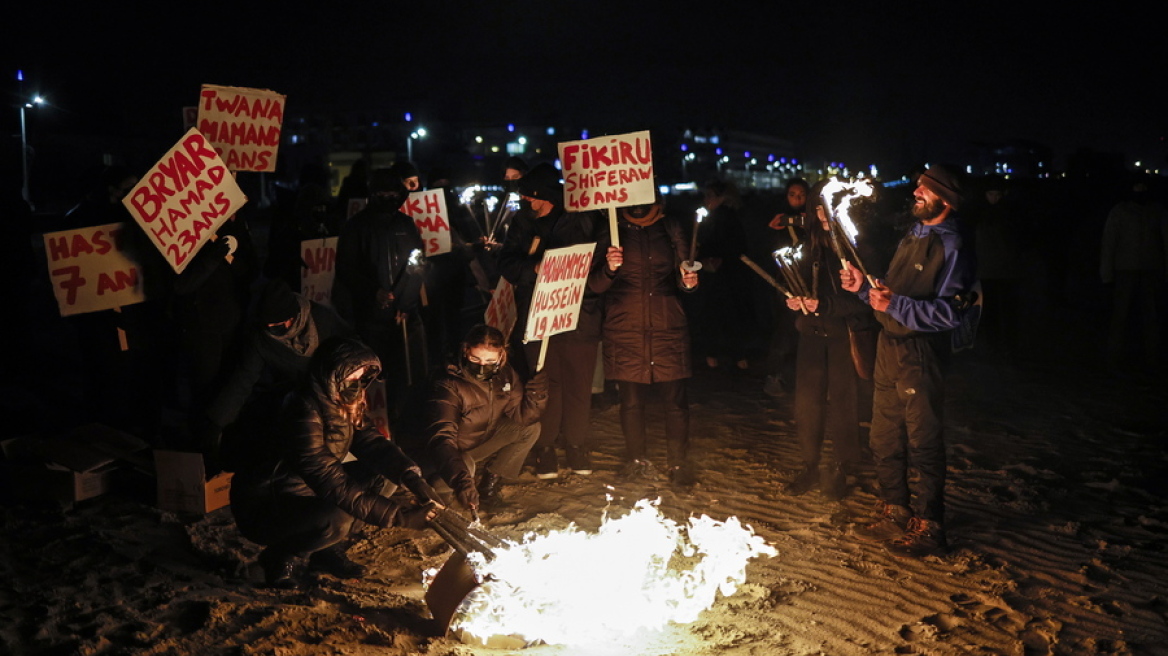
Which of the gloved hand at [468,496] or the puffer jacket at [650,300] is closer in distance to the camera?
the gloved hand at [468,496]

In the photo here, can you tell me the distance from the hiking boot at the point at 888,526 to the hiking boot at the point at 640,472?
160 centimetres

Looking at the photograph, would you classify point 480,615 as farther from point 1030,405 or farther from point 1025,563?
point 1030,405

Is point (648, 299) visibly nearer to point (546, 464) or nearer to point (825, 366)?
point (825, 366)

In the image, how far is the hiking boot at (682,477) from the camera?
679cm

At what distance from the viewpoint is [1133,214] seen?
1071cm

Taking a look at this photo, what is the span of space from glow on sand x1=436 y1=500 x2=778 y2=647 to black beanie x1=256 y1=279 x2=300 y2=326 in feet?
6.73

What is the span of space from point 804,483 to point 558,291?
223 cm

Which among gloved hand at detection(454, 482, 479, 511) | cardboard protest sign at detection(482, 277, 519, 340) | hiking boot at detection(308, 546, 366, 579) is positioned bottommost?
hiking boot at detection(308, 546, 366, 579)

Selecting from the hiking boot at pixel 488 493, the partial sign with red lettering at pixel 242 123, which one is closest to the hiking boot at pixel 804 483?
the hiking boot at pixel 488 493

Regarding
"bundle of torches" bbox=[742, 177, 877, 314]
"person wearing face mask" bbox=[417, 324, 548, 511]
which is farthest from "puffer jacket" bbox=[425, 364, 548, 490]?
"bundle of torches" bbox=[742, 177, 877, 314]

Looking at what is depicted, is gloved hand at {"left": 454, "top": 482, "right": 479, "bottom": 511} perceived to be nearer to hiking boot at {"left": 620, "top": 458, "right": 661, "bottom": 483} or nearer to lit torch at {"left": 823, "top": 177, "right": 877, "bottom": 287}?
hiking boot at {"left": 620, "top": 458, "right": 661, "bottom": 483}

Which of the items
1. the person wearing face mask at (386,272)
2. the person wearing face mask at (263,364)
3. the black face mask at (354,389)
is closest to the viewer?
the black face mask at (354,389)

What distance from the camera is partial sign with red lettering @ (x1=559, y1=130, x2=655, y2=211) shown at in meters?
6.57

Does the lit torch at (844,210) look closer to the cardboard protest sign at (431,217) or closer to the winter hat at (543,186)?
the winter hat at (543,186)
